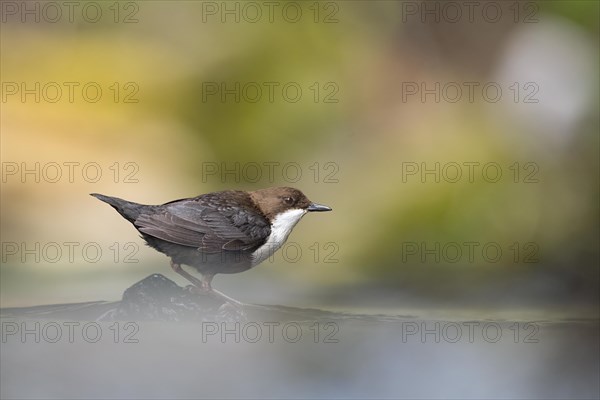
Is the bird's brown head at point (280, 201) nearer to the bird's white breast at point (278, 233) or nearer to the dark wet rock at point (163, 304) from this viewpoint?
the bird's white breast at point (278, 233)

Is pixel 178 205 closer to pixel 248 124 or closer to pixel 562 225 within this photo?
pixel 248 124

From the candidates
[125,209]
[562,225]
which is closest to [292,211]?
[125,209]

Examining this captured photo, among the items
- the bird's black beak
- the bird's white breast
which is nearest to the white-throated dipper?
the bird's white breast

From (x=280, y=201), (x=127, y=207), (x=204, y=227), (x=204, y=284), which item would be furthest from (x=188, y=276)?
(x=280, y=201)

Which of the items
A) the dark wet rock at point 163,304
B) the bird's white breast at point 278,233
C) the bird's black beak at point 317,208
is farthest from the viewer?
the bird's black beak at point 317,208

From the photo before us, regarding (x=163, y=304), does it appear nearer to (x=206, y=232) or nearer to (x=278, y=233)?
(x=206, y=232)

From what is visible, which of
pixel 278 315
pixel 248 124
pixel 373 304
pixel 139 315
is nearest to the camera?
pixel 139 315

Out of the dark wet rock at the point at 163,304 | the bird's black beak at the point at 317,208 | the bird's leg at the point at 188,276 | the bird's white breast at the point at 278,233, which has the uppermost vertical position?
the bird's black beak at the point at 317,208

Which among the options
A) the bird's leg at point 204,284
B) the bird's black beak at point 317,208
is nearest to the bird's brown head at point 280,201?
the bird's black beak at point 317,208
